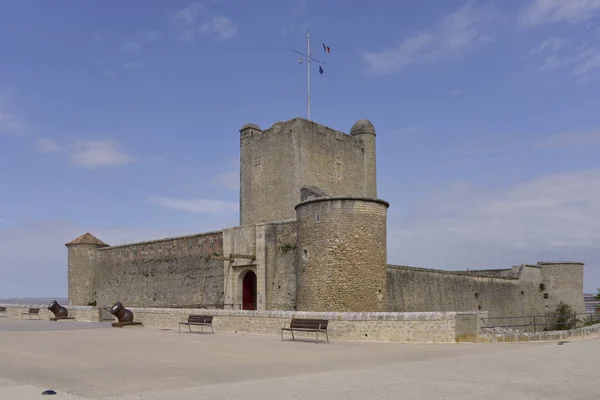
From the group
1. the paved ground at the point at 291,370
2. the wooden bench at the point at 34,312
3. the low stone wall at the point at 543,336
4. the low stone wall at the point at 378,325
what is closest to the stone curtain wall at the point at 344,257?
the low stone wall at the point at 378,325

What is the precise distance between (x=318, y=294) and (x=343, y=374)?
26.5ft

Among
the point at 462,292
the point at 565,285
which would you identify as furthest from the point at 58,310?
the point at 565,285

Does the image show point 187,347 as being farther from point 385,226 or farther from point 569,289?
point 569,289

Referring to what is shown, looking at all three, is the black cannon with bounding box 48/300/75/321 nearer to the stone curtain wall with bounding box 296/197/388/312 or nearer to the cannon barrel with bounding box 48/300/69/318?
the cannon barrel with bounding box 48/300/69/318

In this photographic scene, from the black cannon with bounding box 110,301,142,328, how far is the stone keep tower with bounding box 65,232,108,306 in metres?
11.2

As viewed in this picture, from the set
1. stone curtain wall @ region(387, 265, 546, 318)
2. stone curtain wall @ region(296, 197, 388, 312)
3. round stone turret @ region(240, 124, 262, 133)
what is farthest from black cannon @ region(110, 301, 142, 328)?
round stone turret @ region(240, 124, 262, 133)

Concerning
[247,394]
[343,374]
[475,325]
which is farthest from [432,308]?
[247,394]

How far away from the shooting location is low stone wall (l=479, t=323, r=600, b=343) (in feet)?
45.0

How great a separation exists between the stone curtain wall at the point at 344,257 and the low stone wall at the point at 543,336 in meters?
3.61

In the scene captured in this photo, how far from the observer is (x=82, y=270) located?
97.4 feet

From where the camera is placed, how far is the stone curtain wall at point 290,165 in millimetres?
23531

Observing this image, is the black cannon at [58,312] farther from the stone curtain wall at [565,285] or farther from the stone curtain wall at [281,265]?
the stone curtain wall at [565,285]

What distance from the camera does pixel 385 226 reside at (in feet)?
56.6

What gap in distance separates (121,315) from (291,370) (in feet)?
38.5
